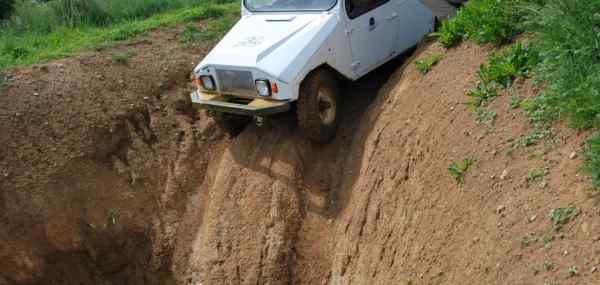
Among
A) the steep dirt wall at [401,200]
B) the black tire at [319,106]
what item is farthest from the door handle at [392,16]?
the black tire at [319,106]

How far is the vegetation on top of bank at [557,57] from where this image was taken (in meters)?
3.58

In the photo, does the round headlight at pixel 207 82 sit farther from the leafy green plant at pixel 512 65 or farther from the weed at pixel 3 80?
the leafy green plant at pixel 512 65

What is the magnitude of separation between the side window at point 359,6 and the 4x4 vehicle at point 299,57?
0.04 ft

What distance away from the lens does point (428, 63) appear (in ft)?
19.6

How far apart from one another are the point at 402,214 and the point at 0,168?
483cm

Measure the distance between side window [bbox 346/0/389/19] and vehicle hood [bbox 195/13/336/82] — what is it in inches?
10.4

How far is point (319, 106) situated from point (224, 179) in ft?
4.99

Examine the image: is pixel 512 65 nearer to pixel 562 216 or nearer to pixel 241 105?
pixel 562 216

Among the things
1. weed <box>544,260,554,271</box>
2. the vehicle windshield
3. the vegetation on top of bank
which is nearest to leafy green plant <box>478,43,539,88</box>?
the vegetation on top of bank

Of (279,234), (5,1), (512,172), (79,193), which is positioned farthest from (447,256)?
(5,1)

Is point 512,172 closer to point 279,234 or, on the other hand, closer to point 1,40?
point 279,234

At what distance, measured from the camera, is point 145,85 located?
7.62 m

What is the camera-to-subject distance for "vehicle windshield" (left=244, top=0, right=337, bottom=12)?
6.30 meters

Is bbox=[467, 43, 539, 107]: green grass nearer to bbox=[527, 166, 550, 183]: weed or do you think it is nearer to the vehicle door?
bbox=[527, 166, 550, 183]: weed
